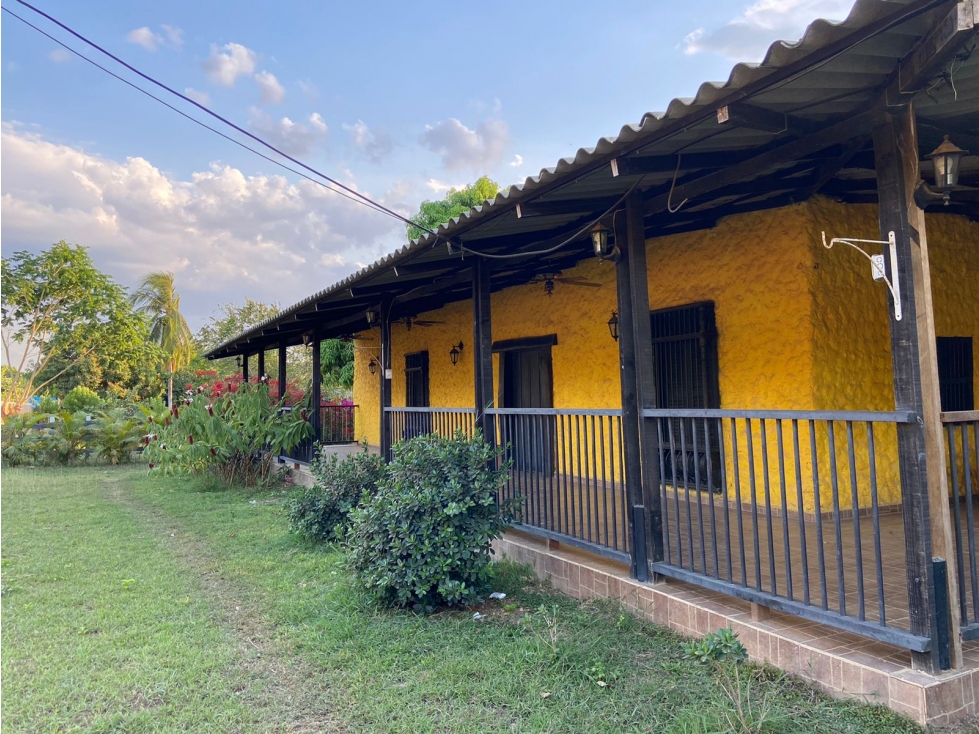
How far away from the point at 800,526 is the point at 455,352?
7.63 metres

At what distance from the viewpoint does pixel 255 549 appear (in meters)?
6.15

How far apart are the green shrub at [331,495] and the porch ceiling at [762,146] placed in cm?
203

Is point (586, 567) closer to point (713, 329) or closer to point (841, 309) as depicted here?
point (713, 329)

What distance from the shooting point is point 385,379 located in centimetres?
784

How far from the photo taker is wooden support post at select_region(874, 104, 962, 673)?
2469 millimetres

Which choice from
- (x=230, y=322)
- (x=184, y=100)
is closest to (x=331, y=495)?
(x=184, y=100)

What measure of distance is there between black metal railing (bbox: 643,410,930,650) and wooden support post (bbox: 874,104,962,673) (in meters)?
Result: 0.10

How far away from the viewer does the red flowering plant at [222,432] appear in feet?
31.9

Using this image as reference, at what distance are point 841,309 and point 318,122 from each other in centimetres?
943

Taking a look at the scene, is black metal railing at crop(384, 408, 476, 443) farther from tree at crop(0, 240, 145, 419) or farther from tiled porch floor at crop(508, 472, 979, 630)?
tree at crop(0, 240, 145, 419)

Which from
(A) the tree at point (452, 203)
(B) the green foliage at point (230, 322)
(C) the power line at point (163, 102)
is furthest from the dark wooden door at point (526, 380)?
(B) the green foliage at point (230, 322)

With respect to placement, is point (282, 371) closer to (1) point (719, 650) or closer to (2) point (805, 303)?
(2) point (805, 303)

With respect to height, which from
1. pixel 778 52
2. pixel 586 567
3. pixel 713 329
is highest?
pixel 778 52

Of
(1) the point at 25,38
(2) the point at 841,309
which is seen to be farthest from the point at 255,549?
(2) the point at 841,309
